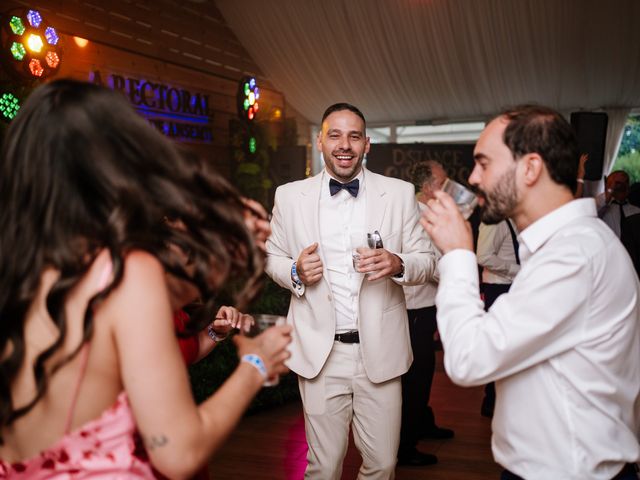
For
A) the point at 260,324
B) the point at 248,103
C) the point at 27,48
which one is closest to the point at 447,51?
the point at 248,103

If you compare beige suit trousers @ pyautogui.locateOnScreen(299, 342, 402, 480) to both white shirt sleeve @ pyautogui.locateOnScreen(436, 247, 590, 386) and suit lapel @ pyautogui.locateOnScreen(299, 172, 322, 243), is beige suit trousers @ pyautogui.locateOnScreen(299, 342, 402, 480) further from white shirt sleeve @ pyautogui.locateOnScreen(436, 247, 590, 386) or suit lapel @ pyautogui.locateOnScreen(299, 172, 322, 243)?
white shirt sleeve @ pyautogui.locateOnScreen(436, 247, 590, 386)

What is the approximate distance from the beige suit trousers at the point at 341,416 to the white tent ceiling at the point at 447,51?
6.22 m

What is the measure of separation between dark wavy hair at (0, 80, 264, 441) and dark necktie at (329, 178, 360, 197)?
64.5 inches

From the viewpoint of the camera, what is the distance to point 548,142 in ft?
5.18

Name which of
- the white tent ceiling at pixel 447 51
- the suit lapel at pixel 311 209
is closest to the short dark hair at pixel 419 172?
the suit lapel at pixel 311 209

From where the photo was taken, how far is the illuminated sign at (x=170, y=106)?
21.5 ft

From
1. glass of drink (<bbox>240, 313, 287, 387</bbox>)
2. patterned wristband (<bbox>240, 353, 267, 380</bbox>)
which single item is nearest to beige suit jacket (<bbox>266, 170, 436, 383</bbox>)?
glass of drink (<bbox>240, 313, 287, 387</bbox>)

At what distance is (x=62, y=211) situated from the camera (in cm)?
111

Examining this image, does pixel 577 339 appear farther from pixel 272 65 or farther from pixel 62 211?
pixel 272 65

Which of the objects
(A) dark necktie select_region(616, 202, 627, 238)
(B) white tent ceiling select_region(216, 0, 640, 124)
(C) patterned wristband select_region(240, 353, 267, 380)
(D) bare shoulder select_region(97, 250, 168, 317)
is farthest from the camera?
(B) white tent ceiling select_region(216, 0, 640, 124)

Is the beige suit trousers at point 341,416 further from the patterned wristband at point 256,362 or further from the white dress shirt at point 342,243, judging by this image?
the patterned wristband at point 256,362

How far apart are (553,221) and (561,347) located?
12.2 inches

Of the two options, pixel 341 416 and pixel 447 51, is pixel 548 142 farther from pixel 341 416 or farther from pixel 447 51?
pixel 447 51

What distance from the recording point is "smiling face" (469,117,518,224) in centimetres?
161
